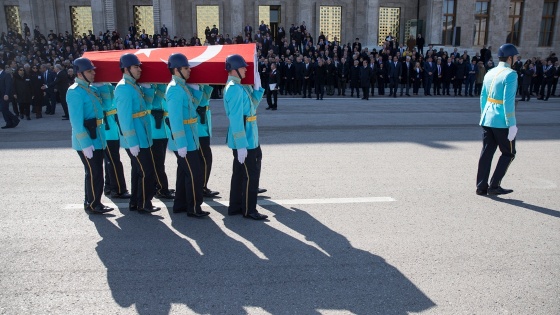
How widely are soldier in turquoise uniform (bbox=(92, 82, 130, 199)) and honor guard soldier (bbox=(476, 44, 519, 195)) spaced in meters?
5.12

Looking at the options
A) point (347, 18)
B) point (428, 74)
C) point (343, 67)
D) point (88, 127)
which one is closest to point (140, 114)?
point (88, 127)

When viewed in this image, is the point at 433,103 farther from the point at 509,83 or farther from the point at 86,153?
the point at 86,153

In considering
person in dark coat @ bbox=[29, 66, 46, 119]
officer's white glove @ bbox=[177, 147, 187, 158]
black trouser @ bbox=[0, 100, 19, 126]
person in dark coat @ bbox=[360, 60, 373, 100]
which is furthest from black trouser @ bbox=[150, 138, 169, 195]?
person in dark coat @ bbox=[360, 60, 373, 100]

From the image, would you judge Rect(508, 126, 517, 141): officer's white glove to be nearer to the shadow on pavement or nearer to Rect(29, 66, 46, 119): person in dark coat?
the shadow on pavement

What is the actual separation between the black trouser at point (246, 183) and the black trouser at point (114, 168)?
180cm

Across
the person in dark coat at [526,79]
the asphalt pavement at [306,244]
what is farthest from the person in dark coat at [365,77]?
the asphalt pavement at [306,244]

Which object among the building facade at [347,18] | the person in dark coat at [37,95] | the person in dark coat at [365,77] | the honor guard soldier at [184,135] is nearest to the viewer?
the honor guard soldier at [184,135]

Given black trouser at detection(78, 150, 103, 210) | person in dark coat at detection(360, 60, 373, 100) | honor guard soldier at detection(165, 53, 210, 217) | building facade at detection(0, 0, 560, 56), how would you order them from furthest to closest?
building facade at detection(0, 0, 560, 56) → person in dark coat at detection(360, 60, 373, 100) → black trouser at detection(78, 150, 103, 210) → honor guard soldier at detection(165, 53, 210, 217)

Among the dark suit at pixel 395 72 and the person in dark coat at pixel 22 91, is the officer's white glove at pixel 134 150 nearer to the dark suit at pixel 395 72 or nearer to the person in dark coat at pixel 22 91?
the person in dark coat at pixel 22 91

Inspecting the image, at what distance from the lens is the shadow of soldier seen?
3.77 m

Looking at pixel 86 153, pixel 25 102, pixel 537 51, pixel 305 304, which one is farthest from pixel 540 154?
pixel 537 51

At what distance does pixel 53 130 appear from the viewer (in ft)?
40.3

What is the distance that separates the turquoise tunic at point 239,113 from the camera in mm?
5246

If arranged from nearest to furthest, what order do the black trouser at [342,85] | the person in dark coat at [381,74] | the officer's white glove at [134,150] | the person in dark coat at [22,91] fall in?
the officer's white glove at [134,150], the person in dark coat at [22,91], the person in dark coat at [381,74], the black trouser at [342,85]
